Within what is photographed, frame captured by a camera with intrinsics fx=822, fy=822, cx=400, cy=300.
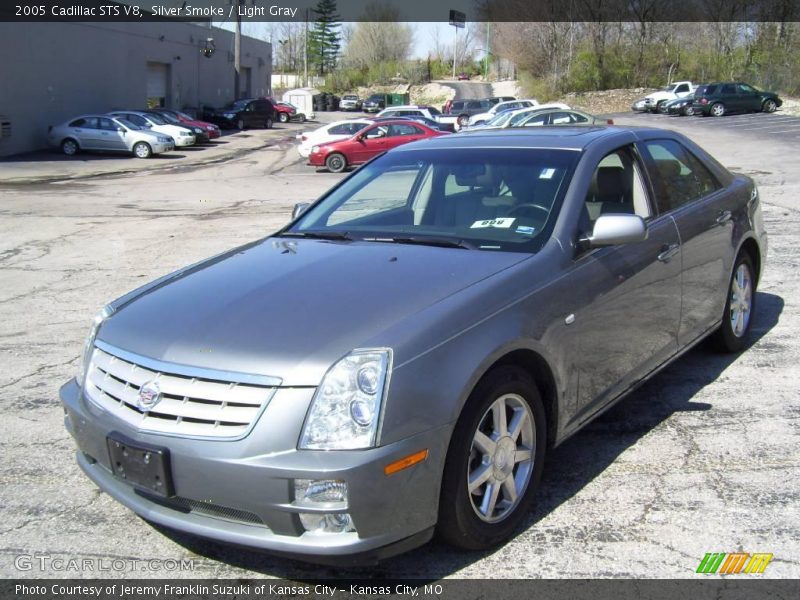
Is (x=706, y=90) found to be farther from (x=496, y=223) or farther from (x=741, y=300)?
(x=496, y=223)

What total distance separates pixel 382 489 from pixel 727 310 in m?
3.69

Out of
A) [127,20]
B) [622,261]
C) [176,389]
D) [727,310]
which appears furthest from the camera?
[127,20]

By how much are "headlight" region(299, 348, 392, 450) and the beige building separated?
3104 cm

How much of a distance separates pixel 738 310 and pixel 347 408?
3.96 m

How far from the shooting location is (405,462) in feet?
9.52

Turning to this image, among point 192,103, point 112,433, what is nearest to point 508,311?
point 112,433

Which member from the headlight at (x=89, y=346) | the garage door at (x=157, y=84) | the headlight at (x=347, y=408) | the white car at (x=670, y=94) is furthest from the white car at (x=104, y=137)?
the white car at (x=670, y=94)

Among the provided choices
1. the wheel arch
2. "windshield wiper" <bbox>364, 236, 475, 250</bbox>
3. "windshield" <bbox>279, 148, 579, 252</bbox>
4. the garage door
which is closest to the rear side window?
the wheel arch

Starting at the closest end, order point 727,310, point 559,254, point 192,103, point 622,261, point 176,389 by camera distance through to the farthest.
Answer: point 176,389 → point 559,254 → point 622,261 → point 727,310 → point 192,103

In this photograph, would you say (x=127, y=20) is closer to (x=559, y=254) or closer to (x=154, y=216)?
(x=154, y=216)

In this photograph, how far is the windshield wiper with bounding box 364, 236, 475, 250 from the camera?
401 centimetres

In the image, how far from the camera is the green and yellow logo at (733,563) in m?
3.25

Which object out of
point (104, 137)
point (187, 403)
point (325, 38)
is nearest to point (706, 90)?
point (104, 137)

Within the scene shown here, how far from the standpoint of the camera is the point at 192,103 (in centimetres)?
5144
